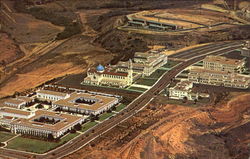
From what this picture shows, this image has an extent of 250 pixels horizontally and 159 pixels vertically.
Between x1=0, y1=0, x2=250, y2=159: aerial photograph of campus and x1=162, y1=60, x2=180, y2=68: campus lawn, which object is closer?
x1=0, y1=0, x2=250, y2=159: aerial photograph of campus

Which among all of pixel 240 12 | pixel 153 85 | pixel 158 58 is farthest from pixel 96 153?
pixel 240 12

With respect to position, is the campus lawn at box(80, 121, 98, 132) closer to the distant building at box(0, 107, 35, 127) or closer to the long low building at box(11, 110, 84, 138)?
the long low building at box(11, 110, 84, 138)

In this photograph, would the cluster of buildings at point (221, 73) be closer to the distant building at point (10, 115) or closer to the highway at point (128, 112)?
the highway at point (128, 112)

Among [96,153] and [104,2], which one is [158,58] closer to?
[96,153]

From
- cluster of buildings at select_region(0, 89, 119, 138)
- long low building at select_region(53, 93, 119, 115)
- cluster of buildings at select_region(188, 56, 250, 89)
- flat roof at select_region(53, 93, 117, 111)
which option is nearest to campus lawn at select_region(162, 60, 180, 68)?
cluster of buildings at select_region(188, 56, 250, 89)

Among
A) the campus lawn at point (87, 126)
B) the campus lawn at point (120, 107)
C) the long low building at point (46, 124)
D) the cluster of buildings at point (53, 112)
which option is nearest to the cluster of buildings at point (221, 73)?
the campus lawn at point (120, 107)

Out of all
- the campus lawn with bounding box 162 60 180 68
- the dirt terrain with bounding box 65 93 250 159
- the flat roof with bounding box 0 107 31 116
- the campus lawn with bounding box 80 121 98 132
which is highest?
the campus lawn with bounding box 162 60 180 68
